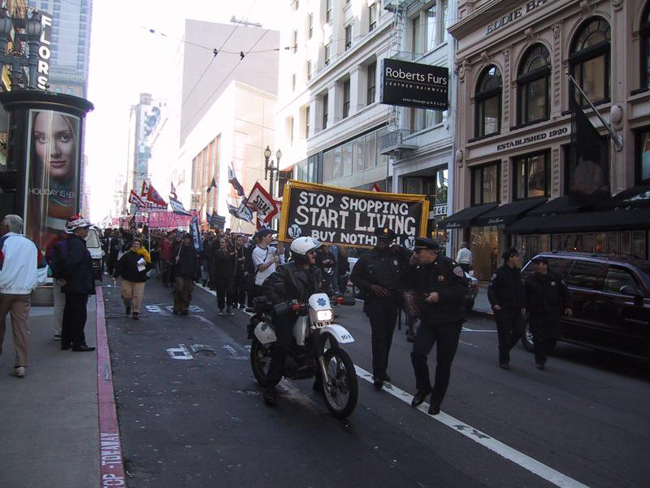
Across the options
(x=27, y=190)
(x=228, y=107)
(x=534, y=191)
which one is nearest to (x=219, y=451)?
(x=27, y=190)

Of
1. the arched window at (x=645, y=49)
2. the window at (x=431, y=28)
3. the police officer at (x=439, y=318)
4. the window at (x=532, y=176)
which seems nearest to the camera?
the police officer at (x=439, y=318)

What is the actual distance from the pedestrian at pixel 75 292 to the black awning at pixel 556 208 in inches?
585

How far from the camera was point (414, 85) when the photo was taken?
2566 cm

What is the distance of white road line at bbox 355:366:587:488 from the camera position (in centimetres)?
451

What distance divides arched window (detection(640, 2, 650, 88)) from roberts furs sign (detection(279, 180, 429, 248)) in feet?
37.0

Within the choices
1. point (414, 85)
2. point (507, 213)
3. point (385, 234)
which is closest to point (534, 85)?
point (507, 213)

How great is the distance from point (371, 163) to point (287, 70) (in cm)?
1683

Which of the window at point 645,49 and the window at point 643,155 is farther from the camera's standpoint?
the window at point 643,155

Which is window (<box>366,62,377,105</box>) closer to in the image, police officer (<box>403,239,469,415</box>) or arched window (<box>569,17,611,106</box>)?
arched window (<box>569,17,611,106</box>)

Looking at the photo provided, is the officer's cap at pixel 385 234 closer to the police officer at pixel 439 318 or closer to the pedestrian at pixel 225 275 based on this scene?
the police officer at pixel 439 318

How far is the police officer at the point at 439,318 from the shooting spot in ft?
19.9

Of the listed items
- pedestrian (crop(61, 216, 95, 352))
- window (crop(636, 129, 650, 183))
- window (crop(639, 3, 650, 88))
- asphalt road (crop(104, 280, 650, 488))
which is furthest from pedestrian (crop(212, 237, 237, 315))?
window (crop(639, 3, 650, 88))

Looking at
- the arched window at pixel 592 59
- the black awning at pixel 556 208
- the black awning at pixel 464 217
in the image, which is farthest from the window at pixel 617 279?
the black awning at pixel 464 217

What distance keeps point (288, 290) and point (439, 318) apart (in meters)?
1.53
